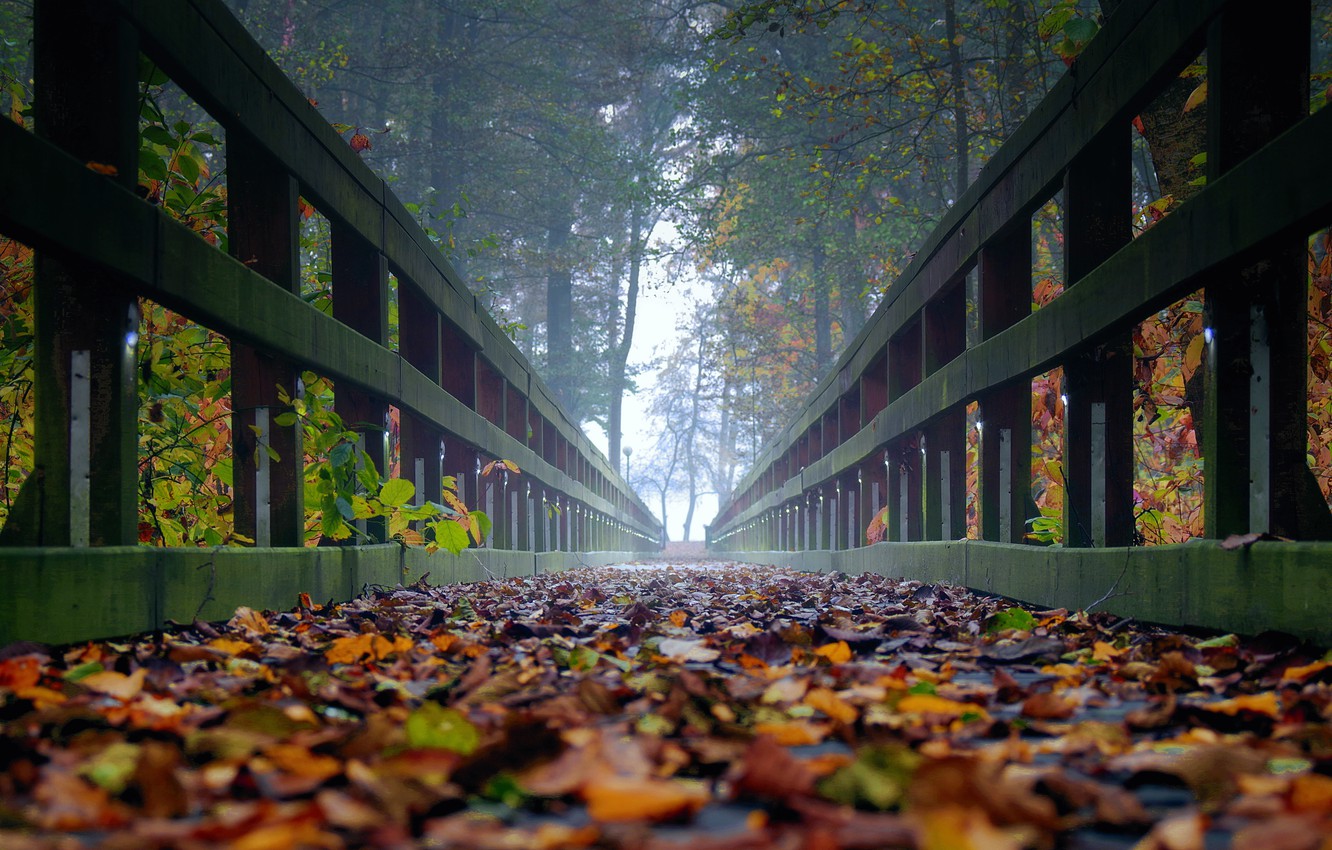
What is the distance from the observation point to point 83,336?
9.70ft

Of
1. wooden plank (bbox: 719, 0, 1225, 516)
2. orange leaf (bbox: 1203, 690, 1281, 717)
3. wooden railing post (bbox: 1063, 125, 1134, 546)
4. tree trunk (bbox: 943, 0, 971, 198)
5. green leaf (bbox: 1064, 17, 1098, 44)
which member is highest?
tree trunk (bbox: 943, 0, 971, 198)

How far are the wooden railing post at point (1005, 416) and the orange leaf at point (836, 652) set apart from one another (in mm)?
2582

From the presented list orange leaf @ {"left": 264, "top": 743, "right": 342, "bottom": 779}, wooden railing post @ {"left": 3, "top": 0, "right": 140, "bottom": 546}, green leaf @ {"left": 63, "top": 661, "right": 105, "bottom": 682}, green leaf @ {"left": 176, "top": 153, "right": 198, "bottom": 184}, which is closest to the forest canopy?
green leaf @ {"left": 176, "top": 153, "right": 198, "bottom": 184}

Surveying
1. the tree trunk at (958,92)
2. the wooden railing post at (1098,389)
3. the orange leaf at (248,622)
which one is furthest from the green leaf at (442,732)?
the tree trunk at (958,92)

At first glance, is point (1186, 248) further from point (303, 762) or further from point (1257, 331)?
point (303, 762)

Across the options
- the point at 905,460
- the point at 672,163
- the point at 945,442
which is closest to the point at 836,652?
the point at 945,442

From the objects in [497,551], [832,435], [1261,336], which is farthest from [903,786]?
[832,435]

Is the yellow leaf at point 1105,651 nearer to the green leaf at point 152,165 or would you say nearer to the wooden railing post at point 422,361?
the green leaf at point 152,165

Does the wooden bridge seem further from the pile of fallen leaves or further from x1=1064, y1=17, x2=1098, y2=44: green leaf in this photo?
x1=1064, y1=17, x2=1098, y2=44: green leaf

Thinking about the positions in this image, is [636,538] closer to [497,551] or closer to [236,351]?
[497,551]

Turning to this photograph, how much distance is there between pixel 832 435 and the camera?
12719 millimetres

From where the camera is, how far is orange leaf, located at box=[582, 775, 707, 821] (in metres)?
1.37

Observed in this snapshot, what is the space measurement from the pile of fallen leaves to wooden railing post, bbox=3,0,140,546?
1.14ft

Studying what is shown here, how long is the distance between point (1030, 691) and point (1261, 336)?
1.29 meters
